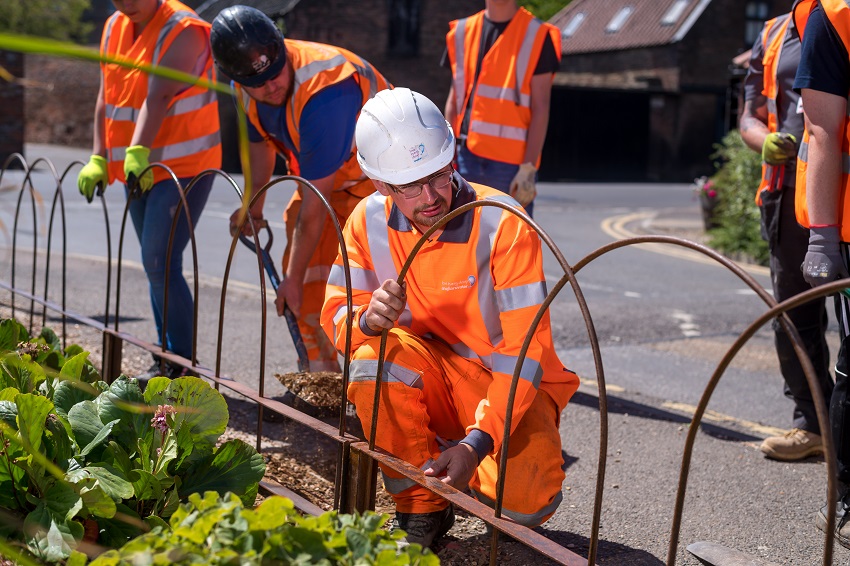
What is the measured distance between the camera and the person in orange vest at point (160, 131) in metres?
4.23

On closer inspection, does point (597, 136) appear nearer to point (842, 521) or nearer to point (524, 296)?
point (842, 521)

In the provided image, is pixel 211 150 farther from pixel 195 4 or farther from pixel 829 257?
pixel 195 4

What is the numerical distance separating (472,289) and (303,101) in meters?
1.30

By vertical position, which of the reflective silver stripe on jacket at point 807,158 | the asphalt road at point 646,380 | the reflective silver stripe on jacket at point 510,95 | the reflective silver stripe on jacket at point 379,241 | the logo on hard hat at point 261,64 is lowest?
the asphalt road at point 646,380

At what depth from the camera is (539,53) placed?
4.64 metres

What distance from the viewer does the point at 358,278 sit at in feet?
9.46

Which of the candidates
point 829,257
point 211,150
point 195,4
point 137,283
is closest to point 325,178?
point 211,150

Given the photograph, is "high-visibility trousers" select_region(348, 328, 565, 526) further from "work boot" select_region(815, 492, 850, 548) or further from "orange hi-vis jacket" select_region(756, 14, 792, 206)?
"orange hi-vis jacket" select_region(756, 14, 792, 206)

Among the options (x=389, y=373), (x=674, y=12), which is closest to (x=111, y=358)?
(x=389, y=373)

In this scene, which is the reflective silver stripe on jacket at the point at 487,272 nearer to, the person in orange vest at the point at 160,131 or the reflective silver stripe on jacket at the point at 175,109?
the person in orange vest at the point at 160,131

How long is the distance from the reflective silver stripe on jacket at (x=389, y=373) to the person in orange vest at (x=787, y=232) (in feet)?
5.01

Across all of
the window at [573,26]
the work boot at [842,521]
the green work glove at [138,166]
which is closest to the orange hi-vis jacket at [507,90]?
the green work glove at [138,166]

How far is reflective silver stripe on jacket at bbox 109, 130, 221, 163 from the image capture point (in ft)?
14.5

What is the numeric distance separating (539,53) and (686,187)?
25.2 m
